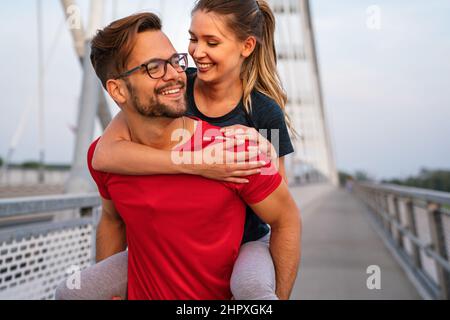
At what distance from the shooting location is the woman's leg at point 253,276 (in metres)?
1.37

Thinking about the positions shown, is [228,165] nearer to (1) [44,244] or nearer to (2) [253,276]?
(2) [253,276]

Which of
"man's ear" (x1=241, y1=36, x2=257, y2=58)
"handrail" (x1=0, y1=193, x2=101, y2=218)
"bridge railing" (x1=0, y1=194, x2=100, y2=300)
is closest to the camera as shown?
"man's ear" (x1=241, y1=36, x2=257, y2=58)

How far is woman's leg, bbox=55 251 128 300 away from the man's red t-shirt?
5.3 inches

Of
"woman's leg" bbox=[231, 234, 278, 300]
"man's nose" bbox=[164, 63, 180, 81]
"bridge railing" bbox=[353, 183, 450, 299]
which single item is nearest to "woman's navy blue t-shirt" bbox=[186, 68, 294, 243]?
"woman's leg" bbox=[231, 234, 278, 300]

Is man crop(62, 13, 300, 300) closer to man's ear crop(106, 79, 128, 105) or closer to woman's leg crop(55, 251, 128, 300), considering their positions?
man's ear crop(106, 79, 128, 105)

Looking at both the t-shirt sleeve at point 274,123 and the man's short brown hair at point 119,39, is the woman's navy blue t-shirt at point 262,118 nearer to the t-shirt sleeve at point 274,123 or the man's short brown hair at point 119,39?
the t-shirt sleeve at point 274,123

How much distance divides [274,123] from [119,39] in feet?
2.21

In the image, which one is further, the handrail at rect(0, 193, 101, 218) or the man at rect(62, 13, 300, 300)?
the handrail at rect(0, 193, 101, 218)

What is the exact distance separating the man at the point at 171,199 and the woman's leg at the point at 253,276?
2.1 inches

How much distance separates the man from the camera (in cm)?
144

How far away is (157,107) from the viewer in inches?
58.4

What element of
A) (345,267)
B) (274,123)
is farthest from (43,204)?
(345,267)
